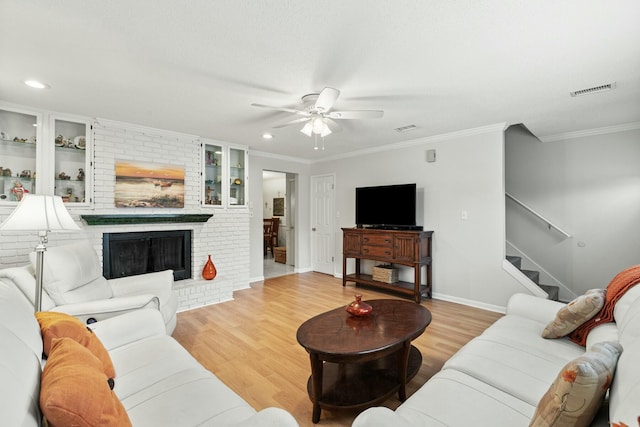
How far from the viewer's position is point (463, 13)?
1.64 m

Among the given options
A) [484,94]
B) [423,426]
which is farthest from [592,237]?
[423,426]

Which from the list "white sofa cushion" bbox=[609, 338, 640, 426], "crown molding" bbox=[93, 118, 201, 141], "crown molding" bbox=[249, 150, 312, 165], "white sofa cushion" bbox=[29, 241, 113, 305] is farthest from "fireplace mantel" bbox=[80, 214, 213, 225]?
"white sofa cushion" bbox=[609, 338, 640, 426]

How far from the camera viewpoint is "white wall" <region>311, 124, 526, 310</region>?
3760mm

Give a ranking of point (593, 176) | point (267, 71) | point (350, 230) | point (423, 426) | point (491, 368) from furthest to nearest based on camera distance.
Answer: point (350, 230) → point (593, 176) → point (267, 71) → point (491, 368) → point (423, 426)

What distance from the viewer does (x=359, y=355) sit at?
5.53 feet

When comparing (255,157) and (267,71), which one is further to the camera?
(255,157)

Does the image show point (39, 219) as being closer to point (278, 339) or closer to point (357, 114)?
point (278, 339)

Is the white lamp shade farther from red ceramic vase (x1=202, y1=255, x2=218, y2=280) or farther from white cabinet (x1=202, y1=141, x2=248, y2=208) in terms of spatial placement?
white cabinet (x1=202, y1=141, x2=248, y2=208)

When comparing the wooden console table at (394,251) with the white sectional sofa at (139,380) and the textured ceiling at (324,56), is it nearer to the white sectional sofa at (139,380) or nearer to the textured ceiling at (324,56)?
the textured ceiling at (324,56)

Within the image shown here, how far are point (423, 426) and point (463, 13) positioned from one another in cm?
206

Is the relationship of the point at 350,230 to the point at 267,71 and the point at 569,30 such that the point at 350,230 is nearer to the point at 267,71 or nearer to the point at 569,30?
the point at 267,71

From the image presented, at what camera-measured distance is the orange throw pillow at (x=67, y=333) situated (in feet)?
4.16

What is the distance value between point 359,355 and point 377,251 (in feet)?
9.57

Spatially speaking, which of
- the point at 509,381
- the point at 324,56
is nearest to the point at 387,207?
the point at 324,56
